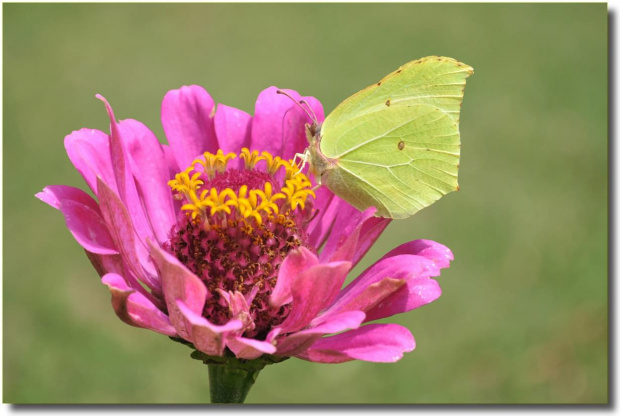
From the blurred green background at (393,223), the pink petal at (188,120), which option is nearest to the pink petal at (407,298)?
the pink petal at (188,120)

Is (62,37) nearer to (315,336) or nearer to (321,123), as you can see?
(321,123)

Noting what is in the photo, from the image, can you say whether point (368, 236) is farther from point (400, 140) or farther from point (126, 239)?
point (126, 239)

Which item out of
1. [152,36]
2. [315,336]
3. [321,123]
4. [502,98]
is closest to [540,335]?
[502,98]

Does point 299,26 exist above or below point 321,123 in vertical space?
above

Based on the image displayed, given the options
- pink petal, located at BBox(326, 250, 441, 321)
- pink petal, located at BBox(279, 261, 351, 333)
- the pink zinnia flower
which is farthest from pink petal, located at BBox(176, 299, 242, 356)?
pink petal, located at BBox(326, 250, 441, 321)

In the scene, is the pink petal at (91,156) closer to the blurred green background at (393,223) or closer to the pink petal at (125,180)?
the pink petal at (125,180)

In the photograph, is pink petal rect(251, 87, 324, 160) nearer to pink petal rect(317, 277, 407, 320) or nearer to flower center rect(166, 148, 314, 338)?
flower center rect(166, 148, 314, 338)
